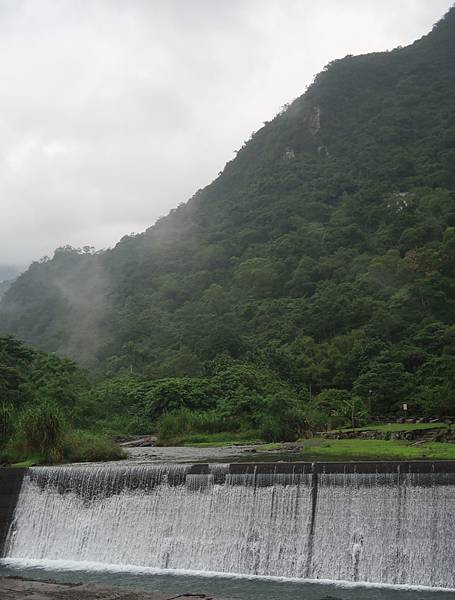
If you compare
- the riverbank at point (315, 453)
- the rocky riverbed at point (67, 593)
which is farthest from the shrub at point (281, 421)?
the rocky riverbed at point (67, 593)

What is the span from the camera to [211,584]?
43.3 ft

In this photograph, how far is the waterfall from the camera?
12820 millimetres

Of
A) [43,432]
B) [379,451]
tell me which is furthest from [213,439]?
[379,451]

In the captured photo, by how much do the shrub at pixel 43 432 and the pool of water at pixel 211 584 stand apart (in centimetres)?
512

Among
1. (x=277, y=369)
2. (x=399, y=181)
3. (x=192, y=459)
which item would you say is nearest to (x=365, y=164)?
(x=399, y=181)

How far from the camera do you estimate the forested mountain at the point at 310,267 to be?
43281 mm

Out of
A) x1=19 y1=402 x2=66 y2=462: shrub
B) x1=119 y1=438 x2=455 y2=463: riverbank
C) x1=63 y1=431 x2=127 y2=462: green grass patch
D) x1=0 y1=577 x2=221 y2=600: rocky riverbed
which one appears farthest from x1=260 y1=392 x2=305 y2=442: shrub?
x1=0 y1=577 x2=221 y2=600: rocky riverbed

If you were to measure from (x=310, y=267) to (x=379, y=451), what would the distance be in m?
45.4

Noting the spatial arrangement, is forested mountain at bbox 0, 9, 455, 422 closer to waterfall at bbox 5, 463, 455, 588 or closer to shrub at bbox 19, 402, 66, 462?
shrub at bbox 19, 402, 66, 462

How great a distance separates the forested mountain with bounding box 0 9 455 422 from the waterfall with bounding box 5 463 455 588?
59.4 ft

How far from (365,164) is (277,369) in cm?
4562

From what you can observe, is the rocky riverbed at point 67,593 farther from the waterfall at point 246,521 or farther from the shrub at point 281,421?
the shrub at point 281,421

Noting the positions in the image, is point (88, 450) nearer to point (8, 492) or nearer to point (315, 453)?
point (8, 492)

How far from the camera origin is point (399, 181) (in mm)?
74312
